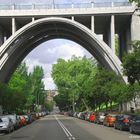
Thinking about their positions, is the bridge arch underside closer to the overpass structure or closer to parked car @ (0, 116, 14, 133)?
the overpass structure

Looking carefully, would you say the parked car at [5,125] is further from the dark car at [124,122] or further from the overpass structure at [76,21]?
the overpass structure at [76,21]

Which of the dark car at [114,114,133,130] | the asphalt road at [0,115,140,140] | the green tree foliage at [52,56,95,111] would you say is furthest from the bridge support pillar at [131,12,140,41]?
the dark car at [114,114,133,130]

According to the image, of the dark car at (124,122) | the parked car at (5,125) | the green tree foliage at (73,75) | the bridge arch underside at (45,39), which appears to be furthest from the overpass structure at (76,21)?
the parked car at (5,125)

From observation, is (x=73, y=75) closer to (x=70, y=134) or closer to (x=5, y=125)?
(x=5, y=125)

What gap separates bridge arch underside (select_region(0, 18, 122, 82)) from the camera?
73.4 metres

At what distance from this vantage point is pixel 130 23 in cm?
7675

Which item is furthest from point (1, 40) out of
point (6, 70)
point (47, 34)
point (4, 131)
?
point (4, 131)

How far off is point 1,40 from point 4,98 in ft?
59.5

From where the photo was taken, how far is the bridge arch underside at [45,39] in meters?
73.4

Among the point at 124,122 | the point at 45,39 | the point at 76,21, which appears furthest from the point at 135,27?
the point at 124,122

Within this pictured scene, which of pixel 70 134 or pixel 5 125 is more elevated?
pixel 5 125

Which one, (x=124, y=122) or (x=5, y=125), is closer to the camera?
(x=5, y=125)

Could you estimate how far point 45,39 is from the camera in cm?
9469

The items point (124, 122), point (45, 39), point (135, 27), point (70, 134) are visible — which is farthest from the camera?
point (45, 39)
